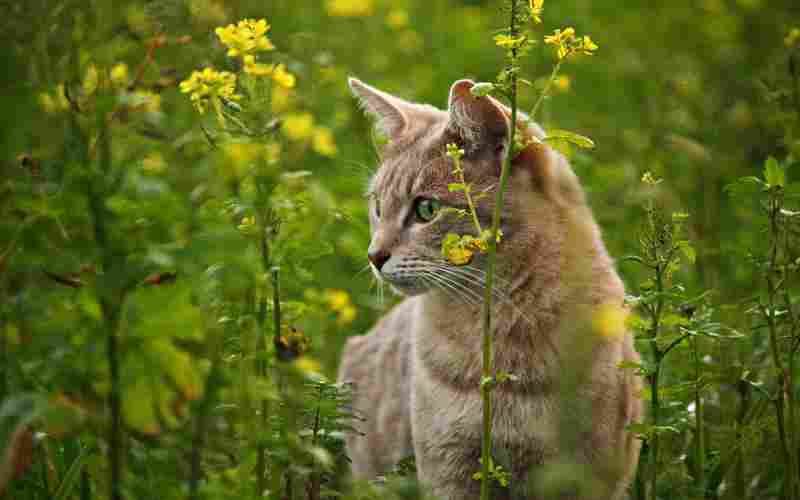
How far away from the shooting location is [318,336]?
2385 mm

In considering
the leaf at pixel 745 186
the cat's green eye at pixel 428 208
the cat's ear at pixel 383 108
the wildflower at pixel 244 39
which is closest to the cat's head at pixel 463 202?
the cat's green eye at pixel 428 208

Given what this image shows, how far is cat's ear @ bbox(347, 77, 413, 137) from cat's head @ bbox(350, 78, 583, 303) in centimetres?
17

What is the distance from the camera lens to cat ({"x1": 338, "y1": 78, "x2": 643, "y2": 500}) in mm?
2438

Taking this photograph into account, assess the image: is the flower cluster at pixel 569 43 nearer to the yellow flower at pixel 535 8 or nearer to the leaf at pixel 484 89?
the yellow flower at pixel 535 8

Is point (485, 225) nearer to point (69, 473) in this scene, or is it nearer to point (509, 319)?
point (509, 319)

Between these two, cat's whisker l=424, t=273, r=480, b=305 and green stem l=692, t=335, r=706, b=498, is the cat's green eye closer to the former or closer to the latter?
cat's whisker l=424, t=273, r=480, b=305

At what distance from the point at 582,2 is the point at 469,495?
452cm

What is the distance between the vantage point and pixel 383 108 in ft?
9.75

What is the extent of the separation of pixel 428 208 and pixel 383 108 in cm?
46

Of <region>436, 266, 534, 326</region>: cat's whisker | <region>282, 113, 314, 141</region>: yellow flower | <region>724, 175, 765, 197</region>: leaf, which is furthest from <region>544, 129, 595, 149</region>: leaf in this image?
<region>436, 266, 534, 326</region>: cat's whisker

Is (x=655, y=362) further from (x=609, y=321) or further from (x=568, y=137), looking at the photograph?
(x=568, y=137)

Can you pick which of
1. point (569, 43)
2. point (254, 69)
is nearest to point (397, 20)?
point (569, 43)

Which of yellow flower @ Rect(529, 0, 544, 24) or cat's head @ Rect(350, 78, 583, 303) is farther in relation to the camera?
cat's head @ Rect(350, 78, 583, 303)

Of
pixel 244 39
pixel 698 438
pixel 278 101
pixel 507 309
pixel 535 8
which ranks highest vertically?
pixel 535 8
